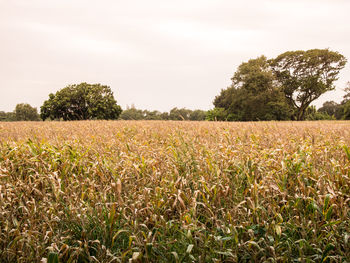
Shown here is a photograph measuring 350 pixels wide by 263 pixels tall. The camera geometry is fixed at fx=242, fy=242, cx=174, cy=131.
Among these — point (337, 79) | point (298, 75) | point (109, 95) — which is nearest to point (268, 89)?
point (298, 75)

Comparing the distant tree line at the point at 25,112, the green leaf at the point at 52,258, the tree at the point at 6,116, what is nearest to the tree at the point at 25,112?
the distant tree line at the point at 25,112

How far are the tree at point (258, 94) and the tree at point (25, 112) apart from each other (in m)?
80.3

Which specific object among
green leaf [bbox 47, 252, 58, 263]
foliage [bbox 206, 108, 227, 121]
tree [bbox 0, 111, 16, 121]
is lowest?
green leaf [bbox 47, 252, 58, 263]

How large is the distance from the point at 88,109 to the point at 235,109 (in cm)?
3234

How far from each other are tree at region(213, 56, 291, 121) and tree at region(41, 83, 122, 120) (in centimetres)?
2670

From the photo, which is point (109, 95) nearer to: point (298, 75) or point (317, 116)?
point (298, 75)

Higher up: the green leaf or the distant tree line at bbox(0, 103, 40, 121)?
the distant tree line at bbox(0, 103, 40, 121)

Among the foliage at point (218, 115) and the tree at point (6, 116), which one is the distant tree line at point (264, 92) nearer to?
the foliage at point (218, 115)

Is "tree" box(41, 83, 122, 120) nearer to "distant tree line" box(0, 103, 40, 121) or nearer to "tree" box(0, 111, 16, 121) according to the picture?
"distant tree line" box(0, 103, 40, 121)

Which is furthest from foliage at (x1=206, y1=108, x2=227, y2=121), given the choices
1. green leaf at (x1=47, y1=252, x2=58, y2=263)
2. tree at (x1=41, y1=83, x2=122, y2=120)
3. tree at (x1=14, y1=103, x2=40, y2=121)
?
tree at (x1=14, y1=103, x2=40, y2=121)

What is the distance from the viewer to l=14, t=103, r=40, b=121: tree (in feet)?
308

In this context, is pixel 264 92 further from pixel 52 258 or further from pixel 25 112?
pixel 25 112

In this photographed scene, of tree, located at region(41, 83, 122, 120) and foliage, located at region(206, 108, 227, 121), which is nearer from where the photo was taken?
tree, located at region(41, 83, 122, 120)

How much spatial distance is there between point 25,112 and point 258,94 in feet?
288
